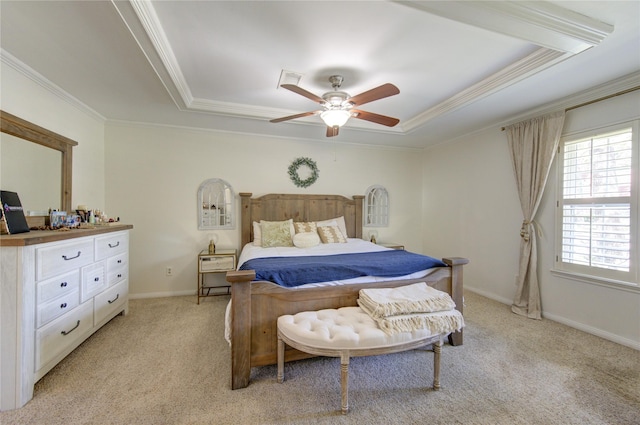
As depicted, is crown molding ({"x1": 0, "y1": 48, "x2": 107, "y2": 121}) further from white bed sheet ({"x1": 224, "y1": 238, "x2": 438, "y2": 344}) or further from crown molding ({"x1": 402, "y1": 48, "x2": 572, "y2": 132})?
crown molding ({"x1": 402, "y1": 48, "x2": 572, "y2": 132})

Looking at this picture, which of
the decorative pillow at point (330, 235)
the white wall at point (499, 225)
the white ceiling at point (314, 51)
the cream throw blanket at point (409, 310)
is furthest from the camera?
the decorative pillow at point (330, 235)

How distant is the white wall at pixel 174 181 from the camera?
3529 millimetres

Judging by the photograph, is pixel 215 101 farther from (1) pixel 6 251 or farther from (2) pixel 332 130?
(1) pixel 6 251

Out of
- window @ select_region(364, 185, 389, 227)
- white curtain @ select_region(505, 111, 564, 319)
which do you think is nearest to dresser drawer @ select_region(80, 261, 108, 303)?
window @ select_region(364, 185, 389, 227)

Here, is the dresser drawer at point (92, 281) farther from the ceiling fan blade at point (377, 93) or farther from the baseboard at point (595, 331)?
the baseboard at point (595, 331)

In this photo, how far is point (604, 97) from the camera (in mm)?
2498

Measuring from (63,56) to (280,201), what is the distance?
266 centimetres

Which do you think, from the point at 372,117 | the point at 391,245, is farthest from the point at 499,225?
the point at 372,117

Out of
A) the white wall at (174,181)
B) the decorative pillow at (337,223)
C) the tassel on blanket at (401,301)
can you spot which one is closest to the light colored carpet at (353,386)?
the tassel on blanket at (401,301)

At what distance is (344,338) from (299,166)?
3068 millimetres

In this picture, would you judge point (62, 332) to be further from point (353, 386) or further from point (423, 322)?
point (423, 322)

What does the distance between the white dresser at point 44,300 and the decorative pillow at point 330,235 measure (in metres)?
2.39

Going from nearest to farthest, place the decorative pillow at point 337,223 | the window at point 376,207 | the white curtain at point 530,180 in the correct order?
the white curtain at point 530,180 < the decorative pillow at point 337,223 < the window at point 376,207

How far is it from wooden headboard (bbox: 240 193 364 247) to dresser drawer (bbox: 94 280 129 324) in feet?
4.91
